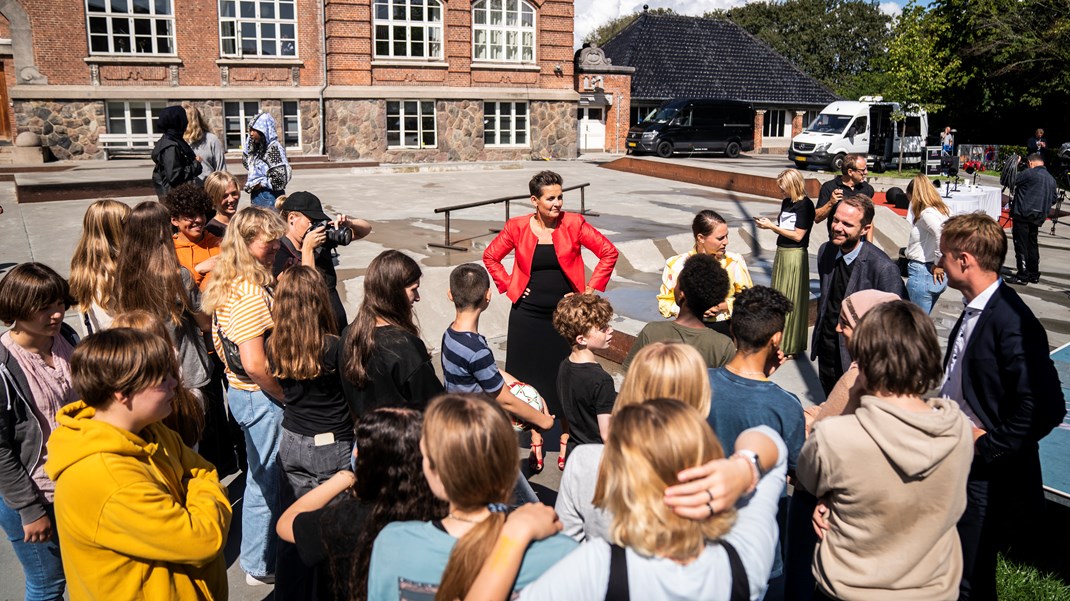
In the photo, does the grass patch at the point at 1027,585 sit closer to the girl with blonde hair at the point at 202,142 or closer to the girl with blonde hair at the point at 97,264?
the girl with blonde hair at the point at 97,264

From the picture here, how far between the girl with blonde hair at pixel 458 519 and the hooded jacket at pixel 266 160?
24.4 feet

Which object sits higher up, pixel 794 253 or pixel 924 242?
pixel 924 242

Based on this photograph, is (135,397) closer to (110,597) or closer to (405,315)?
(110,597)

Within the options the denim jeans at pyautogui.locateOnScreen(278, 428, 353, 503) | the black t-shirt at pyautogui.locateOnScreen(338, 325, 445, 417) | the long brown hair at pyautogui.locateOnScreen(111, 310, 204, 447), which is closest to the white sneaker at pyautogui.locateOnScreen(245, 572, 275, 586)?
the denim jeans at pyautogui.locateOnScreen(278, 428, 353, 503)

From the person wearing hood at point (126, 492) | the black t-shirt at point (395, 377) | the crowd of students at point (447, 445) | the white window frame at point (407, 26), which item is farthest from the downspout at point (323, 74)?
the person wearing hood at point (126, 492)

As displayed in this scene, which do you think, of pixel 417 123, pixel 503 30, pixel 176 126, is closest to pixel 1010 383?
pixel 176 126

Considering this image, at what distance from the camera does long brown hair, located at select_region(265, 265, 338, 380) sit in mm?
3572

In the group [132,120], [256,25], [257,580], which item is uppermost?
[256,25]

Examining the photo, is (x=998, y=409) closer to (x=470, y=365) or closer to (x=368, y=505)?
(x=470, y=365)

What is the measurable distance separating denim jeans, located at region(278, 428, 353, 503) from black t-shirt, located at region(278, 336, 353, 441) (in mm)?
40

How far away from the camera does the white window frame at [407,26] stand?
2633cm

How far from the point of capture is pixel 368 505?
8.50ft

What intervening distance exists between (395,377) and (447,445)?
1.37 meters

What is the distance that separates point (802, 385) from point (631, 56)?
37651mm
